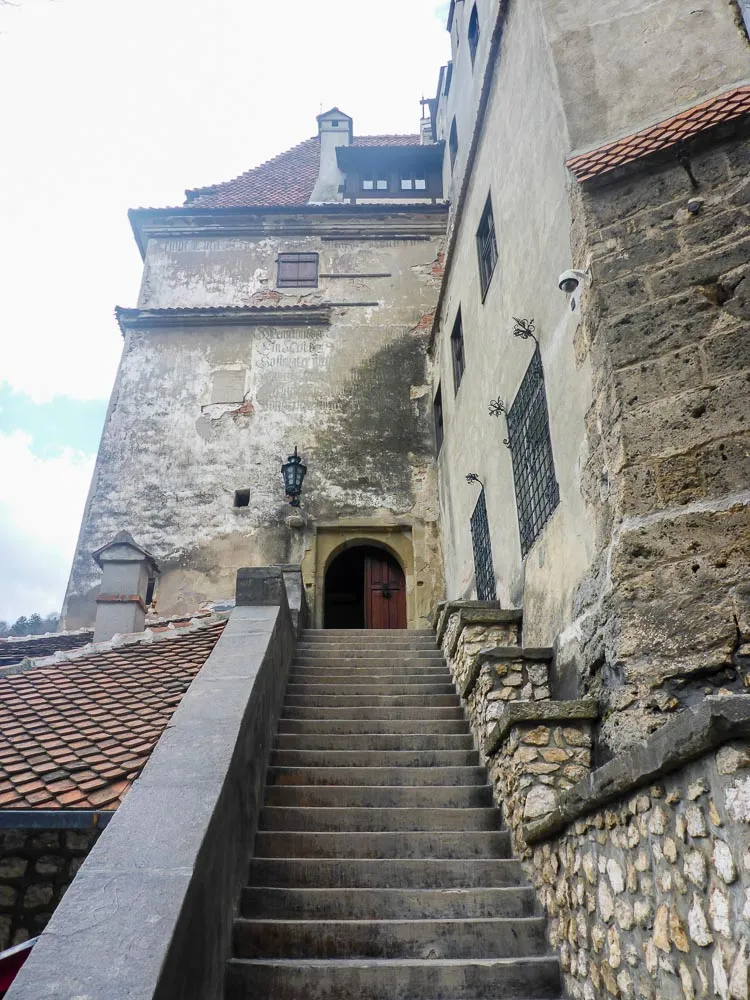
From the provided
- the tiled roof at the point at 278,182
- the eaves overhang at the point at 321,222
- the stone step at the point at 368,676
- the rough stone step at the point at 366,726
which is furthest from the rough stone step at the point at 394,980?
the tiled roof at the point at 278,182

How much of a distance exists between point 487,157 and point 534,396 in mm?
3455

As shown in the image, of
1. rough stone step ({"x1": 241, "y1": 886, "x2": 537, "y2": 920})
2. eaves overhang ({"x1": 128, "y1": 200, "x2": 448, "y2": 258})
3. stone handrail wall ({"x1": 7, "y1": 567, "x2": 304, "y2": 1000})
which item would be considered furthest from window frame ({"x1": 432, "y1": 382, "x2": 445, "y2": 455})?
rough stone step ({"x1": 241, "y1": 886, "x2": 537, "y2": 920})

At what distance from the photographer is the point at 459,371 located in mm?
10125

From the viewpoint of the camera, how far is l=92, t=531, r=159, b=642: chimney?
8.70 metres

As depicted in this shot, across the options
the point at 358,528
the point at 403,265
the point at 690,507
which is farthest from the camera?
the point at 403,265

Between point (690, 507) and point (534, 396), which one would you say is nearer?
point (690, 507)

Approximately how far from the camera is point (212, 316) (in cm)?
1386

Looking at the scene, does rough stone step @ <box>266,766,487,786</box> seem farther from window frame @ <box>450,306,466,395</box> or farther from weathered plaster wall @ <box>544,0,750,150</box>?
window frame @ <box>450,306,466,395</box>

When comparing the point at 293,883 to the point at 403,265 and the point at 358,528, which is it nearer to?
the point at 358,528

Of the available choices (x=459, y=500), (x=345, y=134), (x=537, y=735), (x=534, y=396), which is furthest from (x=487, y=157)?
(x=345, y=134)

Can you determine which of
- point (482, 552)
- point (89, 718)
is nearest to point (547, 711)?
point (89, 718)

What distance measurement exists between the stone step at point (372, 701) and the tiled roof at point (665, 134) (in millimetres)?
4441

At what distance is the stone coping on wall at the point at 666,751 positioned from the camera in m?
1.90

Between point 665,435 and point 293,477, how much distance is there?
9.00m
